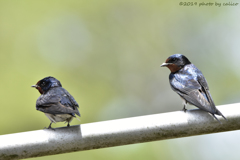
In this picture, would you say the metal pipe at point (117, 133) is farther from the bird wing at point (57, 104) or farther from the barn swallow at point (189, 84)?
the bird wing at point (57, 104)

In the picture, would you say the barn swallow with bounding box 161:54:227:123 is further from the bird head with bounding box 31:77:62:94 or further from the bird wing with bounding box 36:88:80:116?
the bird head with bounding box 31:77:62:94

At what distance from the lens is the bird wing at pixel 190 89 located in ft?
12.1

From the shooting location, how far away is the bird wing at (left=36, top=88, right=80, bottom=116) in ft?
12.2

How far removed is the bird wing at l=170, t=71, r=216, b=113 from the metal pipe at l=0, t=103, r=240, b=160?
56 cm

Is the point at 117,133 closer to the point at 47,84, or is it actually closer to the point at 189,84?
the point at 189,84

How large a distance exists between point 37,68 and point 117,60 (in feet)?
11.3

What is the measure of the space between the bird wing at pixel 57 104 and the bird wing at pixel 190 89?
1.11m

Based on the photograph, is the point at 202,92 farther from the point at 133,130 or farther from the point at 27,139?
the point at 27,139

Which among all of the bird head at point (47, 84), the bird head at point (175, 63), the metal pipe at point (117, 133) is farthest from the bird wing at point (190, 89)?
the bird head at point (47, 84)

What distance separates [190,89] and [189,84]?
11 cm

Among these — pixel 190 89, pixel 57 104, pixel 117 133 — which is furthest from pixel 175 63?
pixel 117 133

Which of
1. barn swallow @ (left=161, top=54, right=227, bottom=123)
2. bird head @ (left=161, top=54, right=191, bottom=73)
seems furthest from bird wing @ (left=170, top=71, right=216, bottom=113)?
bird head @ (left=161, top=54, right=191, bottom=73)

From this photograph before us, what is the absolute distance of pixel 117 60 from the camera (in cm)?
1326

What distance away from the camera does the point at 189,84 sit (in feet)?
13.8
